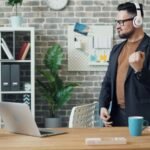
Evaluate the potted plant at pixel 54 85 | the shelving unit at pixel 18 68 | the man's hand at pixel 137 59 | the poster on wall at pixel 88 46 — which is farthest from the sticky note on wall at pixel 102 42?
the man's hand at pixel 137 59

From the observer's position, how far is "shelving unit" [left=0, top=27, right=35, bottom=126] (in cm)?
474

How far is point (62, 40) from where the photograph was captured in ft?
16.8

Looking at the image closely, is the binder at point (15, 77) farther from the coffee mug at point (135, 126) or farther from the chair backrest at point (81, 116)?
the coffee mug at point (135, 126)

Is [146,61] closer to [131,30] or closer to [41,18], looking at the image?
[131,30]

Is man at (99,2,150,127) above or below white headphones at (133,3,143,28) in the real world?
below

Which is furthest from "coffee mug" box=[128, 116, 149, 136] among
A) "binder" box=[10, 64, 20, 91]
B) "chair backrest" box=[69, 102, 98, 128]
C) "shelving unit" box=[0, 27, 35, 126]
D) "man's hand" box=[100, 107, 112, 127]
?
"binder" box=[10, 64, 20, 91]

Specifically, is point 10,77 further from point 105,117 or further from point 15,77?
point 105,117

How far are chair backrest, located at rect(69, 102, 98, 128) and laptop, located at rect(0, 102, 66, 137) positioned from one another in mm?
906

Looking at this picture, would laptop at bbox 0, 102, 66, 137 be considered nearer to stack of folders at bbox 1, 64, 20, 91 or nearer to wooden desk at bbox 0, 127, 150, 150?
wooden desk at bbox 0, 127, 150, 150

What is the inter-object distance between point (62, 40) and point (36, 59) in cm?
43

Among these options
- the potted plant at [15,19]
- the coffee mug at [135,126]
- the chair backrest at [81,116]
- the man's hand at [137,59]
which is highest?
the potted plant at [15,19]

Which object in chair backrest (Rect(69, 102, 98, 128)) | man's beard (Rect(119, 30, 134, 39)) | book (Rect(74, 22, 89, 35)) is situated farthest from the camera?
book (Rect(74, 22, 89, 35))

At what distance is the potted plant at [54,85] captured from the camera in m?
4.78

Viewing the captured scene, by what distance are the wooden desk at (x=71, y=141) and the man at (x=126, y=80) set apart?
631 mm
